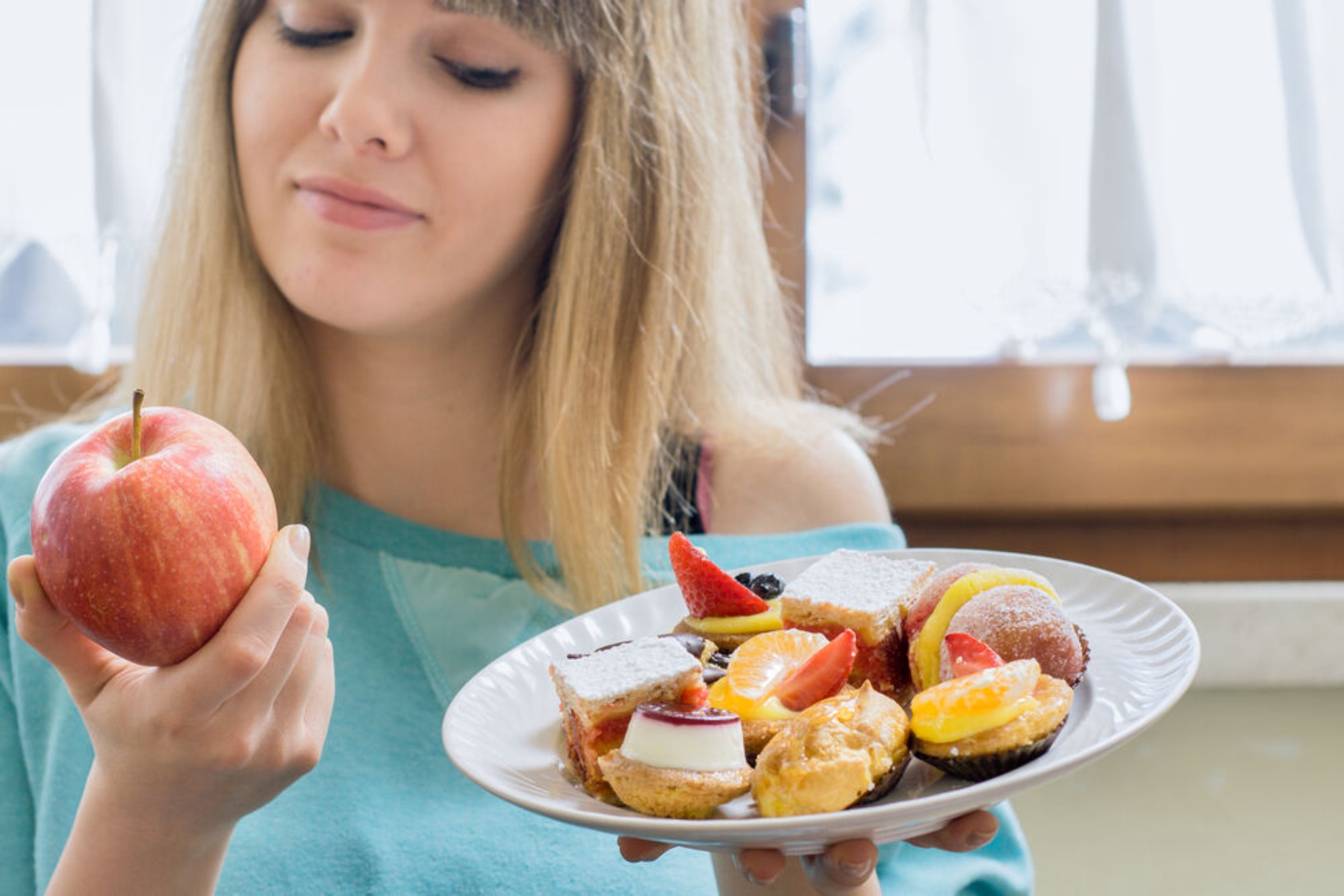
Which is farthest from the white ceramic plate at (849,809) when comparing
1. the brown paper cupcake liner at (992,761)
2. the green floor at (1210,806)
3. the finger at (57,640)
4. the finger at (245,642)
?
the green floor at (1210,806)

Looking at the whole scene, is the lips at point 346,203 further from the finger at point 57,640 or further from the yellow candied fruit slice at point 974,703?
the yellow candied fruit slice at point 974,703

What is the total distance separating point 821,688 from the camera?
2.25 feet

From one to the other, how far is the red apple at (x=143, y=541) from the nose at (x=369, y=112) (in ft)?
1.36

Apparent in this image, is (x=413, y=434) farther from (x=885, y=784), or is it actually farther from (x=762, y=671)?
(x=885, y=784)

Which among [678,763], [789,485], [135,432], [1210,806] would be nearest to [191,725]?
[135,432]

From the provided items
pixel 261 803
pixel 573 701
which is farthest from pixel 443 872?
pixel 573 701

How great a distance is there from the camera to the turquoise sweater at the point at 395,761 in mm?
981

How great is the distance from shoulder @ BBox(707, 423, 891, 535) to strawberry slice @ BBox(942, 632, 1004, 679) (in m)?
0.67

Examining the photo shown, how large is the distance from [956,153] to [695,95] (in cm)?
45

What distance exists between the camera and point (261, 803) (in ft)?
2.45

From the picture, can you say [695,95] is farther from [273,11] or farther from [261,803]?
[261,803]

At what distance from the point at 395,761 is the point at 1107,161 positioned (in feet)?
3.76

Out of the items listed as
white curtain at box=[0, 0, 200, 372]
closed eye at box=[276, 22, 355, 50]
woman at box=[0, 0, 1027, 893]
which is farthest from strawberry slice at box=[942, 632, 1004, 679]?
white curtain at box=[0, 0, 200, 372]

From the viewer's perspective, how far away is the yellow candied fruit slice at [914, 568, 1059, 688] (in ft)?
2.36
